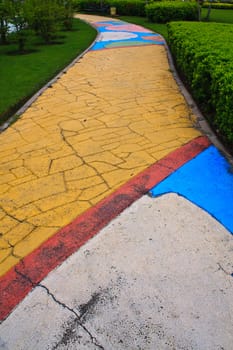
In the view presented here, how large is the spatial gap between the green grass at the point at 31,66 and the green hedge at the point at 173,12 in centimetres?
468

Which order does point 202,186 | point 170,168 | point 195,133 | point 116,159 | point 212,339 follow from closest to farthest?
point 212,339, point 202,186, point 170,168, point 116,159, point 195,133

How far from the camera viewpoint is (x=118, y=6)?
2412 centimetres

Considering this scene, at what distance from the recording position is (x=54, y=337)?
2555 millimetres

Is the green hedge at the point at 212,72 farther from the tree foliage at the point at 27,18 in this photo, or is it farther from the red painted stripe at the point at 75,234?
the tree foliage at the point at 27,18

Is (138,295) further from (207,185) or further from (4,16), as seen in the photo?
(4,16)

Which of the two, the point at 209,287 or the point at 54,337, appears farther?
the point at 209,287

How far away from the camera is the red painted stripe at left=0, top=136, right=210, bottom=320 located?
9.77 ft

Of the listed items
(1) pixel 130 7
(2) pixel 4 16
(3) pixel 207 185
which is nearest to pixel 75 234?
(3) pixel 207 185

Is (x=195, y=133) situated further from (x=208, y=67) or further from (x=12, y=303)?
(x=12, y=303)

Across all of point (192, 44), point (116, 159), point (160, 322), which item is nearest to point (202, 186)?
point (116, 159)

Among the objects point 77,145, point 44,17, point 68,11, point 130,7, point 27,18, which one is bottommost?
point 77,145

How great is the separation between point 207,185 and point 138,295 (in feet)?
6.12

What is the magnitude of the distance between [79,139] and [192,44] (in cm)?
364

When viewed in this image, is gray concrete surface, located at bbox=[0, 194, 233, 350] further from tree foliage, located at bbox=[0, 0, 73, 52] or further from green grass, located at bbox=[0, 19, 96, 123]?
tree foliage, located at bbox=[0, 0, 73, 52]
